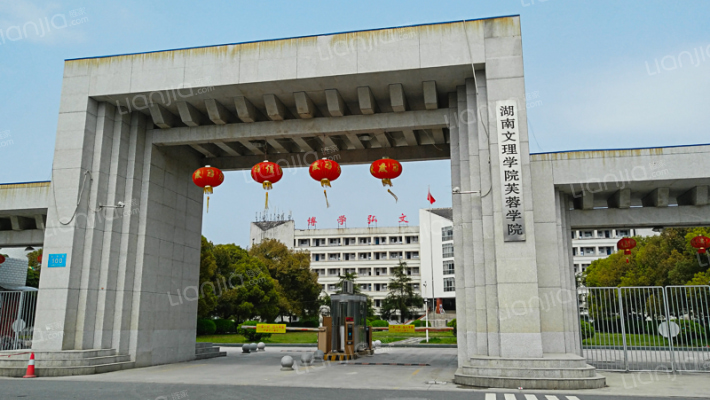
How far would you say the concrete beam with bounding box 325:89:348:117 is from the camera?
38.6ft

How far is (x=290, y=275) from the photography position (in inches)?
1743

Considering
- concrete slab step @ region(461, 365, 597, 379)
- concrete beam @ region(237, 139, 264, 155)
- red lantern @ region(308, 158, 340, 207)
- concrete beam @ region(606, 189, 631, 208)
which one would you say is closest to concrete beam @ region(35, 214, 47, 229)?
concrete beam @ region(237, 139, 264, 155)

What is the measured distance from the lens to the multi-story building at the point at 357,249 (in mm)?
65750

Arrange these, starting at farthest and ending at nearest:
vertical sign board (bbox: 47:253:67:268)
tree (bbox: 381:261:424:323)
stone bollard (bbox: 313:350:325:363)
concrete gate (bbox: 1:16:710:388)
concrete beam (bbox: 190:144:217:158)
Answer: tree (bbox: 381:261:424:323)
stone bollard (bbox: 313:350:325:363)
concrete beam (bbox: 190:144:217:158)
vertical sign board (bbox: 47:253:67:268)
concrete gate (bbox: 1:16:710:388)

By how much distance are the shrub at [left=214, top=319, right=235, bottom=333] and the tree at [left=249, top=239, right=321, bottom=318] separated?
8.79 meters

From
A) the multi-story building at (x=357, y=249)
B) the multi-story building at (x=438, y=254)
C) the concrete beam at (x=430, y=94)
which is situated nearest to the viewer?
the concrete beam at (x=430, y=94)

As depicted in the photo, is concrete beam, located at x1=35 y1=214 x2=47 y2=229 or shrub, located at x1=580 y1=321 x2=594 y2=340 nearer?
shrub, located at x1=580 y1=321 x2=594 y2=340

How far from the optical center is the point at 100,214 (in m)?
12.0

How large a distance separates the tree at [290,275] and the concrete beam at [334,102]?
31.9 m

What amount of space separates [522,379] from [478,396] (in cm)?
136

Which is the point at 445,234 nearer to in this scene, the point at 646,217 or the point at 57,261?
the point at 646,217

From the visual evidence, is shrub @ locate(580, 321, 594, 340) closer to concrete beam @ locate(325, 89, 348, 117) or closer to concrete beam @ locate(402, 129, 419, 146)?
concrete beam @ locate(402, 129, 419, 146)

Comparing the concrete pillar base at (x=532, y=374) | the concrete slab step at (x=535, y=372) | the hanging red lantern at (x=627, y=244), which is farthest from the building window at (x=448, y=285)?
the concrete slab step at (x=535, y=372)

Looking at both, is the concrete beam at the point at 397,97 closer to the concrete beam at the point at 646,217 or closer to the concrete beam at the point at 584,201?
the concrete beam at the point at 584,201
